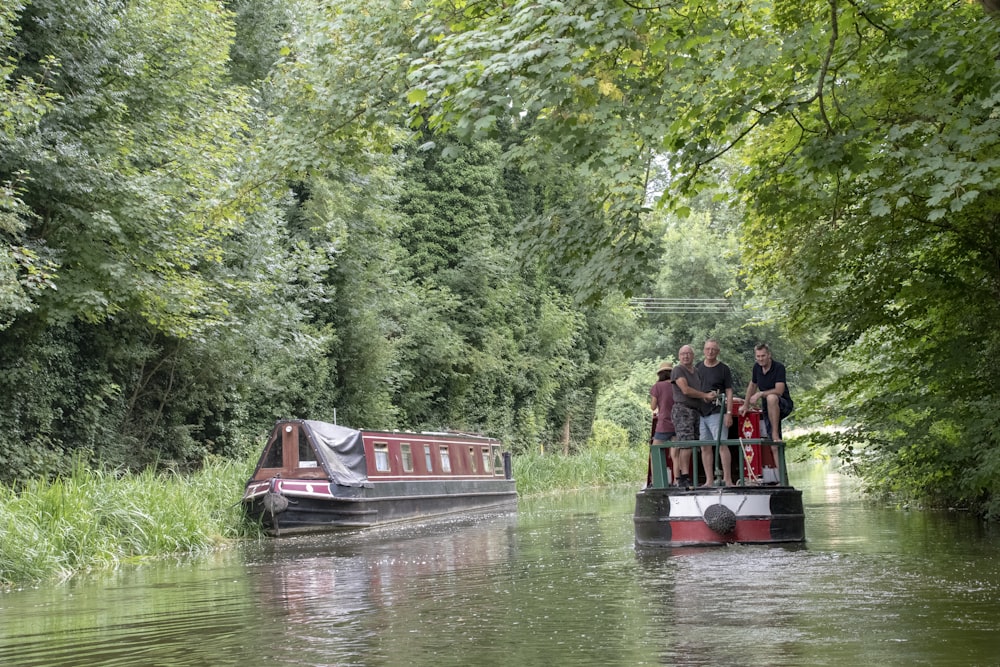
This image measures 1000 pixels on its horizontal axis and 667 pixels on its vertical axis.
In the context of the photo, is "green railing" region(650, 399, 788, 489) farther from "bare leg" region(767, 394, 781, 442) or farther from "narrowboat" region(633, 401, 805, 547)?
"bare leg" region(767, 394, 781, 442)

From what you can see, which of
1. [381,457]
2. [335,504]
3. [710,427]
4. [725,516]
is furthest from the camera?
[381,457]

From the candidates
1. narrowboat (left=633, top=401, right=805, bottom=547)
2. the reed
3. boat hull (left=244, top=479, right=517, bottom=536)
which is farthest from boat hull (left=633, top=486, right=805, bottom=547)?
the reed

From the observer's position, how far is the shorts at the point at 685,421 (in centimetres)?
1306

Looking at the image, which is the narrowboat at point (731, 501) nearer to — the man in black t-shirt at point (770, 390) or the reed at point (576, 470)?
the man in black t-shirt at point (770, 390)

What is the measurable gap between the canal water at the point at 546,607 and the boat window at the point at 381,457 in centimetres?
638

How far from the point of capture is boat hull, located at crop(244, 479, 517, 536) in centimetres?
1795

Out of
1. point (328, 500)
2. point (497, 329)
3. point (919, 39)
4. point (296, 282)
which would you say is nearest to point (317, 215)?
point (296, 282)

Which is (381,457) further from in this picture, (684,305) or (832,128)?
(684,305)

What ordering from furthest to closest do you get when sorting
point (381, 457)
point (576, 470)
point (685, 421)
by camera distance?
1. point (576, 470)
2. point (381, 457)
3. point (685, 421)

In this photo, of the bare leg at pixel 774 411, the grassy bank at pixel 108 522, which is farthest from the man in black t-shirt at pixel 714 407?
the grassy bank at pixel 108 522

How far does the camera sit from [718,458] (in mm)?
12984

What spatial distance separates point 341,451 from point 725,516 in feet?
29.8

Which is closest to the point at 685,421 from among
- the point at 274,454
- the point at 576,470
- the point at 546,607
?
the point at 546,607

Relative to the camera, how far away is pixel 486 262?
32.4 metres
